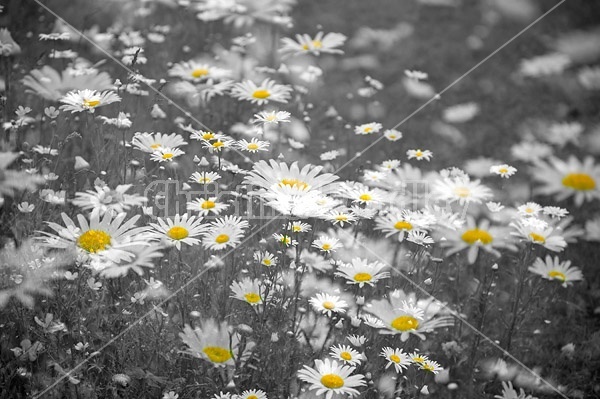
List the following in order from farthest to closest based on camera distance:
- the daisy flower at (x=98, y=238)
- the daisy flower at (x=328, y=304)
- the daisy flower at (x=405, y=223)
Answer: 1. the daisy flower at (x=405, y=223)
2. the daisy flower at (x=328, y=304)
3. the daisy flower at (x=98, y=238)

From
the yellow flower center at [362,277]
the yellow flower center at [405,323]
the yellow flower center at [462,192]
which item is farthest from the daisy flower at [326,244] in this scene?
the yellow flower center at [462,192]

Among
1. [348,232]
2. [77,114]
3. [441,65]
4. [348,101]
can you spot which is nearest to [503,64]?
[441,65]

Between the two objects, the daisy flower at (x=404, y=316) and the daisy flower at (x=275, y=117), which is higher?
the daisy flower at (x=275, y=117)

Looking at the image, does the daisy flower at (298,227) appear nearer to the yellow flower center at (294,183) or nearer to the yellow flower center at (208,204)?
the yellow flower center at (294,183)

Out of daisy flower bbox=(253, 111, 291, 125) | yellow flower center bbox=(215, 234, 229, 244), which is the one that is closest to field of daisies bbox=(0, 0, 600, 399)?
yellow flower center bbox=(215, 234, 229, 244)

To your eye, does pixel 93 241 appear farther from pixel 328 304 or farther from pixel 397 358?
pixel 397 358

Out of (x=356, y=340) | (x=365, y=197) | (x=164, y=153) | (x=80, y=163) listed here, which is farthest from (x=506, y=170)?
(x=80, y=163)

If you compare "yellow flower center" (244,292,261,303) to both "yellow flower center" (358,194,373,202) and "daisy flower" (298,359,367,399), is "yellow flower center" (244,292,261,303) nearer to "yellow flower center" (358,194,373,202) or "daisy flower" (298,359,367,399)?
"daisy flower" (298,359,367,399)
